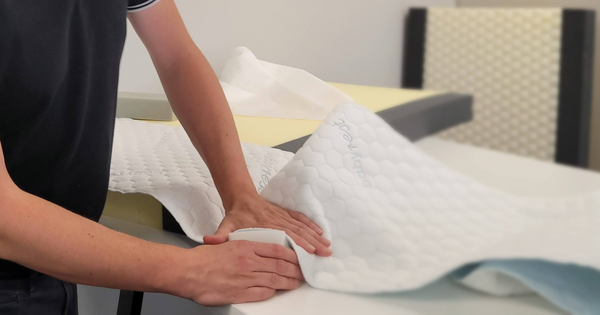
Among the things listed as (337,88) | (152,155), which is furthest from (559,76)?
(152,155)

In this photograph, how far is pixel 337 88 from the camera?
55cm

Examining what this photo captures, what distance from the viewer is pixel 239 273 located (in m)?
0.55

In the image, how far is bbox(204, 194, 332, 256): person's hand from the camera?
588 millimetres

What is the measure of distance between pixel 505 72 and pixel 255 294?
0.33m

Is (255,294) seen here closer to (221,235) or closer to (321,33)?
(221,235)

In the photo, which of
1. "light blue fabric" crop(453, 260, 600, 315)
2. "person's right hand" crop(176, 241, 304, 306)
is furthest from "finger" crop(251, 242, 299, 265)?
"light blue fabric" crop(453, 260, 600, 315)

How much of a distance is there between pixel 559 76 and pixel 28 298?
632 millimetres

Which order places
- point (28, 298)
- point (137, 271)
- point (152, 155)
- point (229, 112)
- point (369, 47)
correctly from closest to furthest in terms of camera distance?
point (369, 47), point (137, 271), point (28, 298), point (229, 112), point (152, 155)

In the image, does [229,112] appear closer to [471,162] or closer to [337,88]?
[337,88]

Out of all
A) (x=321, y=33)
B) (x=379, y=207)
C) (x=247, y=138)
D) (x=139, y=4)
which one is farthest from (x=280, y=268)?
(x=139, y=4)

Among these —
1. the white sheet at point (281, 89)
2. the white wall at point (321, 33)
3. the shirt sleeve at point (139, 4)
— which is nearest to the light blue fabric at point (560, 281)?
the white wall at point (321, 33)

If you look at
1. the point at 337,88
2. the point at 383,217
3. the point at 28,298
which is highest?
the point at 337,88

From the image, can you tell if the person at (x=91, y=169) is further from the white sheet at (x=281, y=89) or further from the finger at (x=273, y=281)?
the white sheet at (x=281, y=89)

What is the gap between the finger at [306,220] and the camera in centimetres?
60
